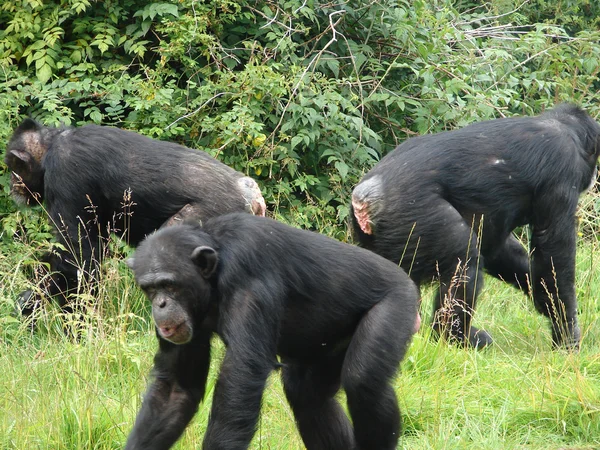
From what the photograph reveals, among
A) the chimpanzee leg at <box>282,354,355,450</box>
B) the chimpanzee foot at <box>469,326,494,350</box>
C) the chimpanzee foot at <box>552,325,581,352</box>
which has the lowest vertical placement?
the chimpanzee foot at <box>469,326,494,350</box>

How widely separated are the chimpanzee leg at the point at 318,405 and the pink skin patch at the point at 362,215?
6.81 feet

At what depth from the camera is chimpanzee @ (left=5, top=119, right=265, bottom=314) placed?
→ 705cm

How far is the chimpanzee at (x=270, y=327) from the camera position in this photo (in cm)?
402

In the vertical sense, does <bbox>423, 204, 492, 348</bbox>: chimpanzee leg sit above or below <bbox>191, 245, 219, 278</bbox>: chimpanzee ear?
below

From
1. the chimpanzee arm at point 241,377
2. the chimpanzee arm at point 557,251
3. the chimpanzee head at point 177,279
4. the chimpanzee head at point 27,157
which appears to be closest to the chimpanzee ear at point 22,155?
the chimpanzee head at point 27,157

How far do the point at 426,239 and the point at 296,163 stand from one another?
8.52ft

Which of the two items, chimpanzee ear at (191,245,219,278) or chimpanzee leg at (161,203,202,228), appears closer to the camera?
chimpanzee ear at (191,245,219,278)

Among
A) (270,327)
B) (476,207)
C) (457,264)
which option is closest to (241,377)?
(270,327)

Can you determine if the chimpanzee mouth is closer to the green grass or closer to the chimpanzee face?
the green grass

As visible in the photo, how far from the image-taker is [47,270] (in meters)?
7.32

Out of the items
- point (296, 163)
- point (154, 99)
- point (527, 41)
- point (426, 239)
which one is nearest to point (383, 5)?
point (527, 41)

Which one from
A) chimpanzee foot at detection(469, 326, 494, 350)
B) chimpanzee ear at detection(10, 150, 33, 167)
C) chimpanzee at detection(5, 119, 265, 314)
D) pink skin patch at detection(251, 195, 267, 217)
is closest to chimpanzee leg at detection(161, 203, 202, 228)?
chimpanzee at detection(5, 119, 265, 314)

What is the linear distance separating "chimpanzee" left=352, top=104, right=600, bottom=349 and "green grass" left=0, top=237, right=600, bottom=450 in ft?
1.87

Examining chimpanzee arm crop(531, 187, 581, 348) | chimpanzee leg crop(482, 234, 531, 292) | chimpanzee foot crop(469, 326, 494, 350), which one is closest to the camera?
chimpanzee foot crop(469, 326, 494, 350)
